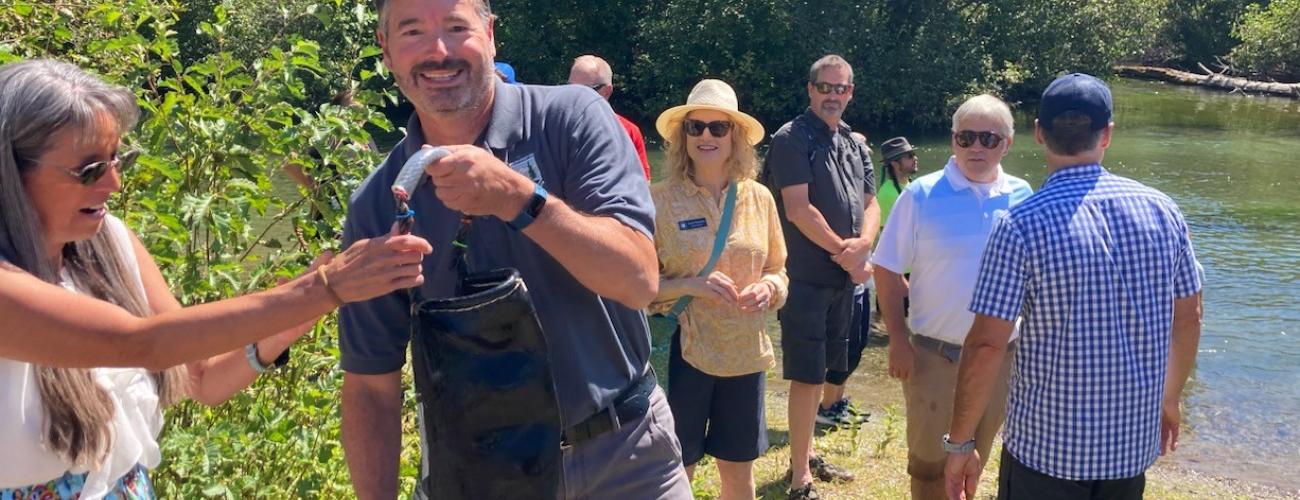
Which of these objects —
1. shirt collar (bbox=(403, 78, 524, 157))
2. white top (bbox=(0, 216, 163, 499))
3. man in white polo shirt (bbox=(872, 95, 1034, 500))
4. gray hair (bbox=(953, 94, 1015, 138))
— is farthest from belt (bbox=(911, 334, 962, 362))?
white top (bbox=(0, 216, 163, 499))

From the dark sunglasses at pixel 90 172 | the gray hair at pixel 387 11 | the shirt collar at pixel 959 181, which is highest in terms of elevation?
the gray hair at pixel 387 11

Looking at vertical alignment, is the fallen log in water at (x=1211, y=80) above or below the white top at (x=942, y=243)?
below

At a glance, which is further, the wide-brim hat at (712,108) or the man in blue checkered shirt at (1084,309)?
the wide-brim hat at (712,108)

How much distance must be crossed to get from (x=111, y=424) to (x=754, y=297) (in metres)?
2.72

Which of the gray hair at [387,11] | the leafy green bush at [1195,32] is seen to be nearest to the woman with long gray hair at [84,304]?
the gray hair at [387,11]

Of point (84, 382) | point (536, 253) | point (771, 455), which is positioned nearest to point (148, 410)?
point (84, 382)

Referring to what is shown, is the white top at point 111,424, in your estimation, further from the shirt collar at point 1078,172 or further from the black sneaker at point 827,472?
the black sneaker at point 827,472

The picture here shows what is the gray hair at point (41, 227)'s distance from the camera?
7.04 ft

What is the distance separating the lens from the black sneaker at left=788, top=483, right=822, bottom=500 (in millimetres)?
5469

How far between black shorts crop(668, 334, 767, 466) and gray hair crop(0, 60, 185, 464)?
8.85 feet

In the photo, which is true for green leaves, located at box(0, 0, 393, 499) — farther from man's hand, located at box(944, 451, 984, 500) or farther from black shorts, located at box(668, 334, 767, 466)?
man's hand, located at box(944, 451, 984, 500)

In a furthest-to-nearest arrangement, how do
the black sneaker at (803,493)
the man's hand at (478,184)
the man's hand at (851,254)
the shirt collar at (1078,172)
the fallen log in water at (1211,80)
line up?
1. the fallen log in water at (1211,80)
2. the man's hand at (851,254)
3. the black sneaker at (803,493)
4. the shirt collar at (1078,172)
5. the man's hand at (478,184)

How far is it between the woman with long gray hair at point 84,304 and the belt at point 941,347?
9.31 feet

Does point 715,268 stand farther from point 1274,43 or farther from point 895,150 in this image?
point 1274,43
